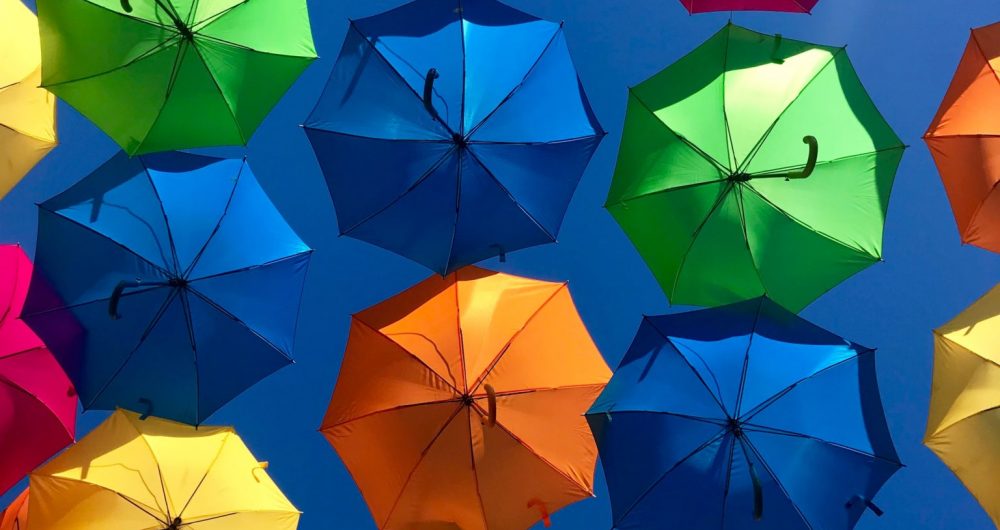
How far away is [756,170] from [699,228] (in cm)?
66

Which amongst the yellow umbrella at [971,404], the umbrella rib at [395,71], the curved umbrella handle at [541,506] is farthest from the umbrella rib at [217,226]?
the yellow umbrella at [971,404]

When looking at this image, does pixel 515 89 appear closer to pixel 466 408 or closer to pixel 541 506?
pixel 466 408

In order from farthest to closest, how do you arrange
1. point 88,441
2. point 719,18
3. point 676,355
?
point 719,18
point 88,441
point 676,355

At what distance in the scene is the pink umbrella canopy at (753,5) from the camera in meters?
7.21

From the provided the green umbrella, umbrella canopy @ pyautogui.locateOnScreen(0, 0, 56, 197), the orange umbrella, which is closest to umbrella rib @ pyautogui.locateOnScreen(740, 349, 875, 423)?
the green umbrella

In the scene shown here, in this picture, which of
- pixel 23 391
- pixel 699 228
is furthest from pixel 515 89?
pixel 23 391

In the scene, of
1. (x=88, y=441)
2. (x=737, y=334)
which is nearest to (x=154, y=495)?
(x=88, y=441)

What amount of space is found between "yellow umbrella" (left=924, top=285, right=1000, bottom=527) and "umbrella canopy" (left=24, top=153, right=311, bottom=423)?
5.50m

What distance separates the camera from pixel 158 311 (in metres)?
6.75

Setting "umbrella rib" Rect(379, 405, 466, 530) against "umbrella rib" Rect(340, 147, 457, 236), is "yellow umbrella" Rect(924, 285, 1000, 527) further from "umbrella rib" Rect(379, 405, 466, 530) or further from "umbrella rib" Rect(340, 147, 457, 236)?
"umbrella rib" Rect(340, 147, 457, 236)

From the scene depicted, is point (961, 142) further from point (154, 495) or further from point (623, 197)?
point (154, 495)

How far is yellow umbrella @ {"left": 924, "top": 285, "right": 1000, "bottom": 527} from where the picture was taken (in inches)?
259

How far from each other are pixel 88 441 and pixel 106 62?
315 cm

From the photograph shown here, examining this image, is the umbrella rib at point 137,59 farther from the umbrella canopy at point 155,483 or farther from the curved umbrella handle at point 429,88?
the umbrella canopy at point 155,483
